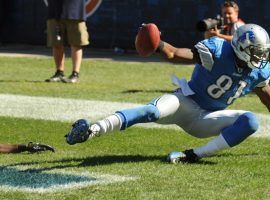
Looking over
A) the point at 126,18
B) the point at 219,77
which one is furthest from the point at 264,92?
the point at 126,18

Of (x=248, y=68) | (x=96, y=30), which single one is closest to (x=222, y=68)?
(x=248, y=68)

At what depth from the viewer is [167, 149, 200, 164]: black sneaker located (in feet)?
21.1

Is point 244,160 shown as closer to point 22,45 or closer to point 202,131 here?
point 202,131

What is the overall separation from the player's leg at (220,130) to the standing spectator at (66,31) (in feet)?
18.8

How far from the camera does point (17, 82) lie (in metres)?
12.1

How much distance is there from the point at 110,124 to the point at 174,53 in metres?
0.70

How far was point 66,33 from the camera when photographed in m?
12.6

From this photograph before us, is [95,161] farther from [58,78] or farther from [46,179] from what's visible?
[58,78]

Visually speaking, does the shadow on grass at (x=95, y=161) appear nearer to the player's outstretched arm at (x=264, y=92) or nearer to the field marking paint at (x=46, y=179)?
the field marking paint at (x=46, y=179)

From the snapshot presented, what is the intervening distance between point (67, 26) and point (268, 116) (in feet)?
13.8

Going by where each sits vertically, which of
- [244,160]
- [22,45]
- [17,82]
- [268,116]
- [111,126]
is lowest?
[22,45]

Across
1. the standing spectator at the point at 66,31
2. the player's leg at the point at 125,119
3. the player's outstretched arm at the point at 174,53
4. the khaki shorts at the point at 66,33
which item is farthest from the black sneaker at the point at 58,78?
the player's outstretched arm at the point at 174,53

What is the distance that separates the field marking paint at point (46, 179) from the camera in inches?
214

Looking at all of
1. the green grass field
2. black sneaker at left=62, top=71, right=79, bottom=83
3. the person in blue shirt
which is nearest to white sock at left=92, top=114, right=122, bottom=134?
the person in blue shirt
